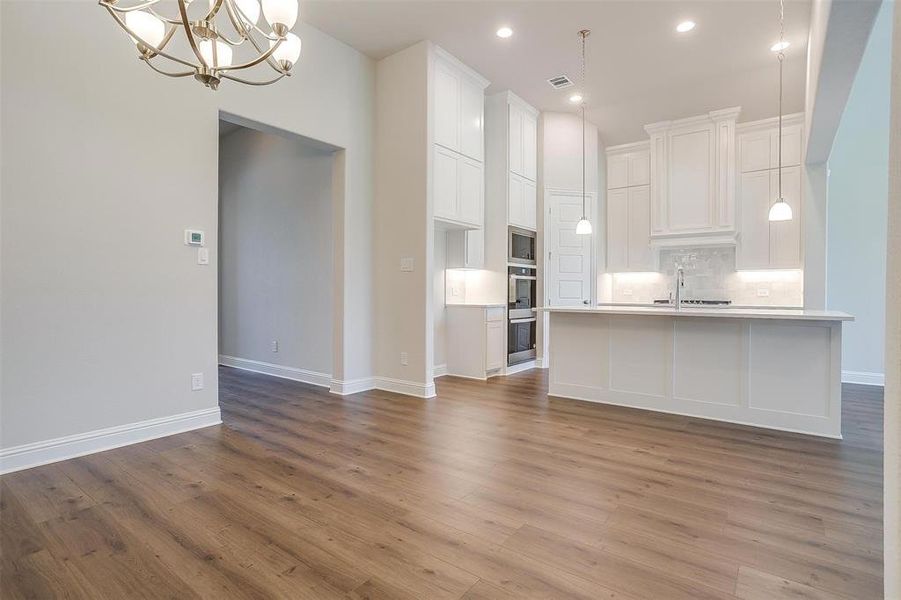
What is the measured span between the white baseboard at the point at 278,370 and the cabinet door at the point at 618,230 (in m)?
4.61

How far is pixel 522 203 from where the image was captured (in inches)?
241

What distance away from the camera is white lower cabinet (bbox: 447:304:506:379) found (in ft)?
17.9

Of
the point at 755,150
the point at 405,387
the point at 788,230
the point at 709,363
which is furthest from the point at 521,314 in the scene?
the point at 755,150

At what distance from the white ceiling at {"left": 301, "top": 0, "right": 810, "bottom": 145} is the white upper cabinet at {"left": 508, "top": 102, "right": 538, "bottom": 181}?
284 millimetres

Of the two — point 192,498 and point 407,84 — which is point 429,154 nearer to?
point 407,84

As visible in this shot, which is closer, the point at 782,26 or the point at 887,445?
the point at 887,445

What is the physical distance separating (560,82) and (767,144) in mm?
2859

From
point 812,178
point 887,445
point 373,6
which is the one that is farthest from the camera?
point 812,178

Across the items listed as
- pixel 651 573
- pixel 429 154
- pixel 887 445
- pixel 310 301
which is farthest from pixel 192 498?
pixel 429 154

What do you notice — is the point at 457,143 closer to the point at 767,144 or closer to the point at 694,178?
the point at 694,178

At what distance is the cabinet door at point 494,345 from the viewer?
5480mm

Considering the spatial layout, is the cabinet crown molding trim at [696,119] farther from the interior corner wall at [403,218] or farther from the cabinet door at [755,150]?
the interior corner wall at [403,218]

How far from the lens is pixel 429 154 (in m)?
4.59

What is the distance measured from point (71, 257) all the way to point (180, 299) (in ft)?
2.29
